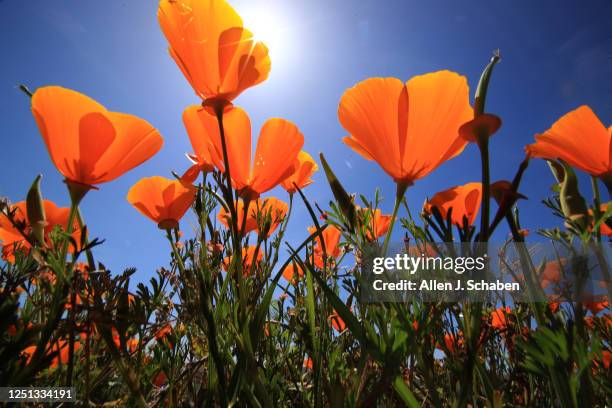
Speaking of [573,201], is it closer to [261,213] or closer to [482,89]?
[482,89]

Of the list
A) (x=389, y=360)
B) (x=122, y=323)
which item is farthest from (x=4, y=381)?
(x=389, y=360)

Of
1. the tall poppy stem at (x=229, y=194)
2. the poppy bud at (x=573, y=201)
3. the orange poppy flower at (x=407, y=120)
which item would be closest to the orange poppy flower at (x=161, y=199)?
the tall poppy stem at (x=229, y=194)

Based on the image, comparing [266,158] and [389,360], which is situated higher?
[266,158]

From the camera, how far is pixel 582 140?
2.63ft

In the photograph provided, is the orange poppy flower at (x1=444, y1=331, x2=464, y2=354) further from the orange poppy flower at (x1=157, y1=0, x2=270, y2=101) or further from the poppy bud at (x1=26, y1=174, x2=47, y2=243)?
the poppy bud at (x1=26, y1=174, x2=47, y2=243)

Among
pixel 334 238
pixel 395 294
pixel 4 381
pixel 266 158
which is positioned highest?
pixel 334 238

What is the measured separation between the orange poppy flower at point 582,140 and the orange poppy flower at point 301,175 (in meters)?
0.68

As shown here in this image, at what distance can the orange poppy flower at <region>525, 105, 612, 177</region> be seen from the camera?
0.79 metres

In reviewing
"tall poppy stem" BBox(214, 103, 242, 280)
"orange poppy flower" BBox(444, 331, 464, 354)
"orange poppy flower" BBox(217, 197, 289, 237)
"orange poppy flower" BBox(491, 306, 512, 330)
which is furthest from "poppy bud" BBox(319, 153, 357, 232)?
"orange poppy flower" BBox(491, 306, 512, 330)

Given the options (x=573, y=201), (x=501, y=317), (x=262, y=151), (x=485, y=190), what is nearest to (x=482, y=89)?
(x=485, y=190)

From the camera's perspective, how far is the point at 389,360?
0.51m

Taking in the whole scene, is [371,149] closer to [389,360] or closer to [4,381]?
[389,360]

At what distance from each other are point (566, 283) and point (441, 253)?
0.28m

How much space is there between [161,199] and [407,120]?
76cm
